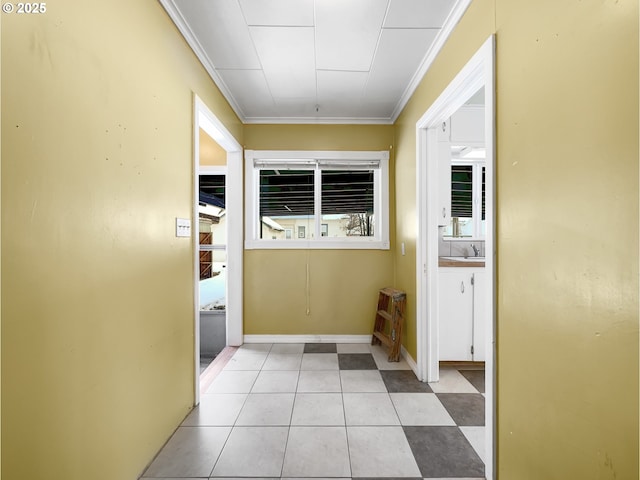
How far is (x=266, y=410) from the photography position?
6.88ft

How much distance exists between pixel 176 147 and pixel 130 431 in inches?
60.7

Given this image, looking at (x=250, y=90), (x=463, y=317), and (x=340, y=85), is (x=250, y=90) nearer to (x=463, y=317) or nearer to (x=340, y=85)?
(x=340, y=85)

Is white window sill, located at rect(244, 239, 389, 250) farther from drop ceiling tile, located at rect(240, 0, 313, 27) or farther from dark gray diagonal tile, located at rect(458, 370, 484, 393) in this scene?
drop ceiling tile, located at rect(240, 0, 313, 27)

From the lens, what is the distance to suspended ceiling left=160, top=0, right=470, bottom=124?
5.81 ft

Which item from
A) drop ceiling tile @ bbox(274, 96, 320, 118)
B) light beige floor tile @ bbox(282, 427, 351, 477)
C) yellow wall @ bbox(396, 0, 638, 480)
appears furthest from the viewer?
drop ceiling tile @ bbox(274, 96, 320, 118)

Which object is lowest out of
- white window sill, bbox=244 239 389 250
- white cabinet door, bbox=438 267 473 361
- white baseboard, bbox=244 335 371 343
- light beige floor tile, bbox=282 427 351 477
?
light beige floor tile, bbox=282 427 351 477

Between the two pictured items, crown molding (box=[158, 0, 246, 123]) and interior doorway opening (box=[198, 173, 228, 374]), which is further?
interior doorway opening (box=[198, 173, 228, 374])

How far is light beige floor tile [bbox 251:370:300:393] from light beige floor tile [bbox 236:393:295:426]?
0.08 m

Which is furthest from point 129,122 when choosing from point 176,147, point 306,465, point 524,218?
point 306,465

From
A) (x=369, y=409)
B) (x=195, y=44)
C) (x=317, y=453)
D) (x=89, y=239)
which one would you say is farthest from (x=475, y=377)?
(x=195, y=44)

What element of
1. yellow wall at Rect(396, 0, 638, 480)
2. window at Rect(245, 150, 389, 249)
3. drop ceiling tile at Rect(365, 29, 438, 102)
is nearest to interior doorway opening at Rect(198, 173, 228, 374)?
window at Rect(245, 150, 389, 249)

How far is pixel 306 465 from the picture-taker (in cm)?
158

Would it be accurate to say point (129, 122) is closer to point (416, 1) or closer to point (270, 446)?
point (416, 1)

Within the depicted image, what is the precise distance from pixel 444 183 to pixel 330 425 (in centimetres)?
216
